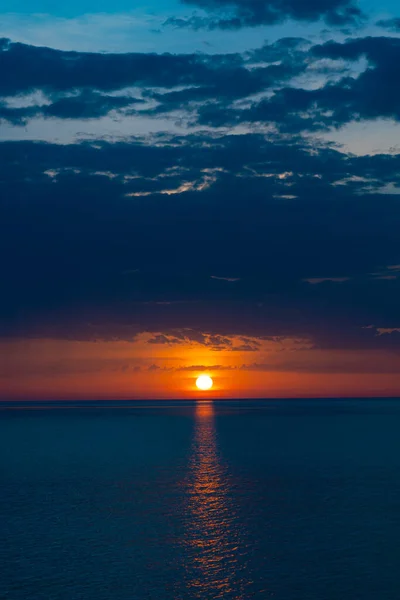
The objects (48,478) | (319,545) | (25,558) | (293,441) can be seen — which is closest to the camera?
(25,558)

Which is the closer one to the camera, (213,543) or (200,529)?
(213,543)

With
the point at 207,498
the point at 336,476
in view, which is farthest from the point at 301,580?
the point at 336,476

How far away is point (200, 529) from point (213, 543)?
4045mm

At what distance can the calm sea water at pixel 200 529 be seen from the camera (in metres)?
33.5

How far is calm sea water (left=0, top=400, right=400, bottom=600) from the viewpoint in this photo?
110 feet

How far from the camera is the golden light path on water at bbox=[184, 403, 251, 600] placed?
33188mm

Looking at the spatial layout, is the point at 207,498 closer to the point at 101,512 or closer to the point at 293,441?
the point at 101,512

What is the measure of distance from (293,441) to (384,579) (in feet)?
292

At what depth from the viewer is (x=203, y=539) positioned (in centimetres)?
4303

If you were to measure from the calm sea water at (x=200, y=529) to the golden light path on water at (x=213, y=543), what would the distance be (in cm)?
8

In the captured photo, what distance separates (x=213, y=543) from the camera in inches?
1654

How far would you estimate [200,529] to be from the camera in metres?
46.0

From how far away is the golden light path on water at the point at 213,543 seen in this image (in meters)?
33.2

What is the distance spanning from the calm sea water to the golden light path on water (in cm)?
8
